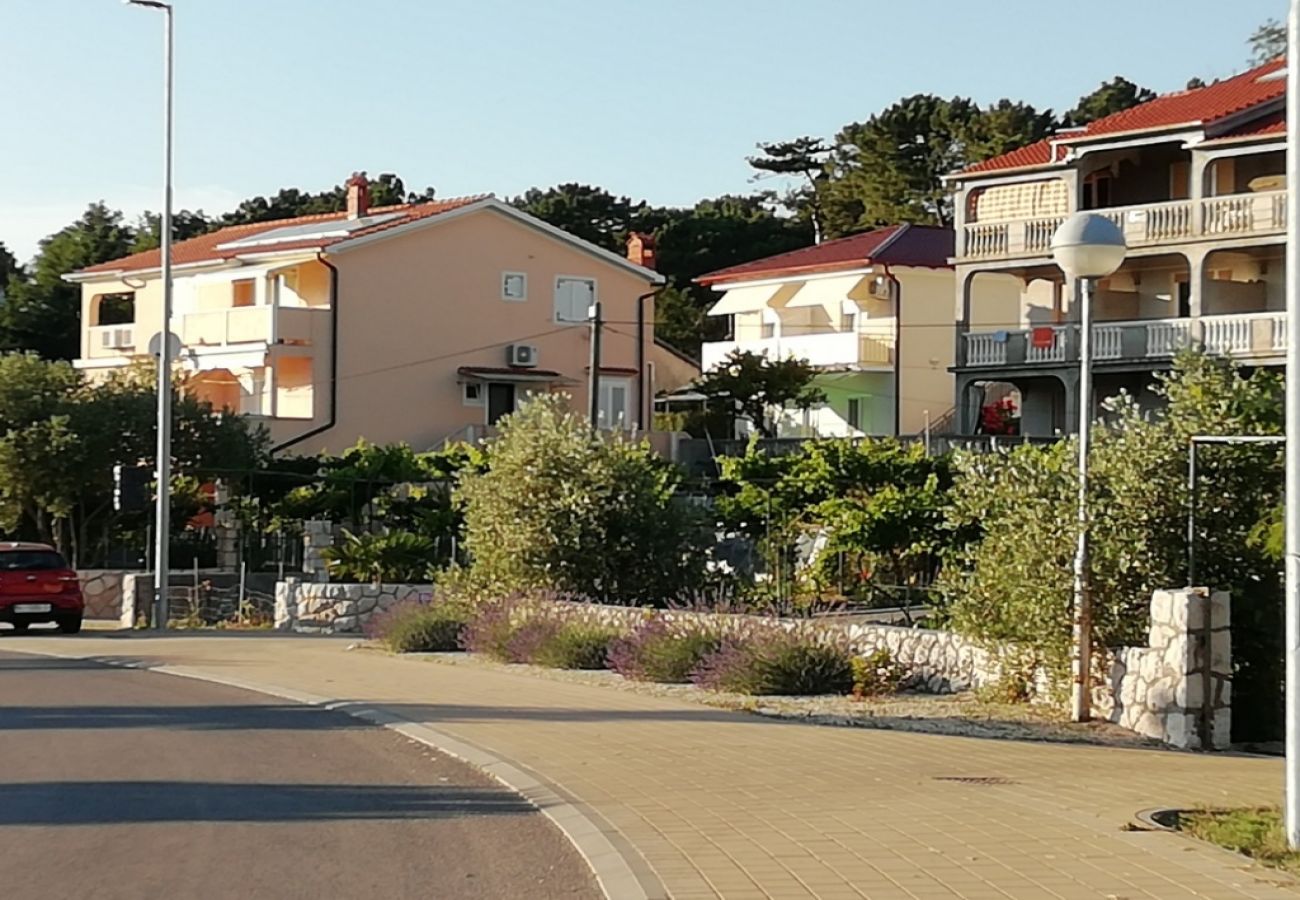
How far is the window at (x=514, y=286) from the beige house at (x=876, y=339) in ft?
19.8

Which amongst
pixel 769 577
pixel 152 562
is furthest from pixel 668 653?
pixel 152 562

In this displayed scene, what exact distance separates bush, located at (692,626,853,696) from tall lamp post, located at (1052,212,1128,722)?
304 cm

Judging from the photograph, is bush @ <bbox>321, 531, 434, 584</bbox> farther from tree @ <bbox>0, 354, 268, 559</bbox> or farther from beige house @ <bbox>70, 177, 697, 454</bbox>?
beige house @ <bbox>70, 177, 697, 454</bbox>

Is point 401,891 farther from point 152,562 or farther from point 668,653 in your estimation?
point 152,562

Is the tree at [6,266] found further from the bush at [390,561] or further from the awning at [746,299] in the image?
the bush at [390,561]

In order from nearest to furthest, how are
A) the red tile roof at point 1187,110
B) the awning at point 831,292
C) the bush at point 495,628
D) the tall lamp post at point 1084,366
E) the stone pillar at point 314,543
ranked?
the tall lamp post at point 1084,366 → the bush at point 495,628 → the stone pillar at point 314,543 → the red tile roof at point 1187,110 → the awning at point 831,292

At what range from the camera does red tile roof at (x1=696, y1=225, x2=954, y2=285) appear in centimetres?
5609

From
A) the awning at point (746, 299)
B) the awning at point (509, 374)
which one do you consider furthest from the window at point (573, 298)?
the awning at point (746, 299)

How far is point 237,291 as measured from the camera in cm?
5591

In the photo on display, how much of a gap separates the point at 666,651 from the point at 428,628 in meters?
6.18

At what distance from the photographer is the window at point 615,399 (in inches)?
2213

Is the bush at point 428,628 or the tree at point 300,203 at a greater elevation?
the tree at point 300,203

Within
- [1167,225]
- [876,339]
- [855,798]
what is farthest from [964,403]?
[855,798]

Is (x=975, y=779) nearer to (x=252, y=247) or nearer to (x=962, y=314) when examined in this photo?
(x=962, y=314)
